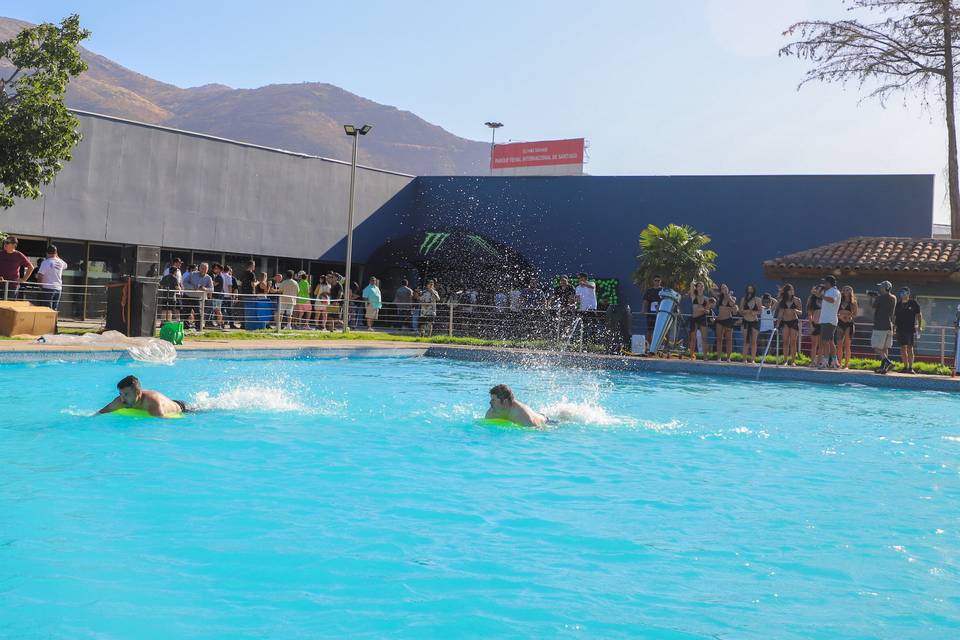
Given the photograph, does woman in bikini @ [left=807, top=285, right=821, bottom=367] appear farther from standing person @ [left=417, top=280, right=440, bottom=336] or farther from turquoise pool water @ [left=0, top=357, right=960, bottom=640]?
standing person @ [left=417, top=280, right=440, bottom=336]

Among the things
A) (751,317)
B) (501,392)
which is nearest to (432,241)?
(751,317)

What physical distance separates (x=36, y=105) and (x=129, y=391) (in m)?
8.31

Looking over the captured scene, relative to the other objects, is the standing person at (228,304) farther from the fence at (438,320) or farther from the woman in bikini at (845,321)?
the woman in bikini at (845,321)

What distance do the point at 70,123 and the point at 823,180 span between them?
18511 millimetres

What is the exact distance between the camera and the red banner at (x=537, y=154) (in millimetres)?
46719

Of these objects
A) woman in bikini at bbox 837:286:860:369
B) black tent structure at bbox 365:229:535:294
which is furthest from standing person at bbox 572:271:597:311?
black tent structure at bbox 365:229:535:294

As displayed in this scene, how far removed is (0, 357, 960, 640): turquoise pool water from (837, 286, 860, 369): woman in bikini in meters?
5.49

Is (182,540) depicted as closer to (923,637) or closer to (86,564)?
(86,564)

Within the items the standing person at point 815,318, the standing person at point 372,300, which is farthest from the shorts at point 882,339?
the standing person at point 372,300

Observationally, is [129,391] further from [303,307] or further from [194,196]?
[194,196]

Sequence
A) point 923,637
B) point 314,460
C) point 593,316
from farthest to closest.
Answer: point 593,316 < point 314,460 < point 923,637

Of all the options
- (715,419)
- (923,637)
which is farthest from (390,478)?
(715,419)

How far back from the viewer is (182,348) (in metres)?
15.1

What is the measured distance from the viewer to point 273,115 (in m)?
180
